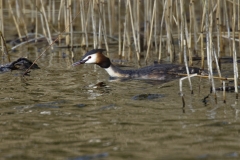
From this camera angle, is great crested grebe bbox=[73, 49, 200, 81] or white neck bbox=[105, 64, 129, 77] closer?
great crested grebe bbox=[73, 49, 200, 81]

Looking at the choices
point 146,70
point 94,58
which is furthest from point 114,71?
point 146,70

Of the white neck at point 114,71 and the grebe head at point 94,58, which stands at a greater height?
the grebe head at point 94,58

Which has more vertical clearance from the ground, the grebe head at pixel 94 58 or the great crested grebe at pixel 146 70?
the grebe head at pixel 94 58

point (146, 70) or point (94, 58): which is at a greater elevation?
point (94, 58)

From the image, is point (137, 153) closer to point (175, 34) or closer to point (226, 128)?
point (226, 128)

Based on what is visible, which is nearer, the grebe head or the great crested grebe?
the great crested grebe

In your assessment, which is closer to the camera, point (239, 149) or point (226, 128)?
point (239, 149)

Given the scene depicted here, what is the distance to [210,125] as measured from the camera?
496 centimetres

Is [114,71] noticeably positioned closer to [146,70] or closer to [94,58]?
[94,58]

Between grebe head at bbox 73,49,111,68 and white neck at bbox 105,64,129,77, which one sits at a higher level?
grebe head at bbox 73,49,111,68

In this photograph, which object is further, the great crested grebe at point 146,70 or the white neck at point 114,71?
the white neck at point 114,71

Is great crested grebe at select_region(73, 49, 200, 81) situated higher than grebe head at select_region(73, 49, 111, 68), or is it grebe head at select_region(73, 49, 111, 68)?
grebe head at select_region(73, 49, 111, 68)

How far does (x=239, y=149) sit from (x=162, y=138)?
66cm

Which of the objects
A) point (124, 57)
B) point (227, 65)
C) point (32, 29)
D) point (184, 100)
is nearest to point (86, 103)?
point (184, 100)
